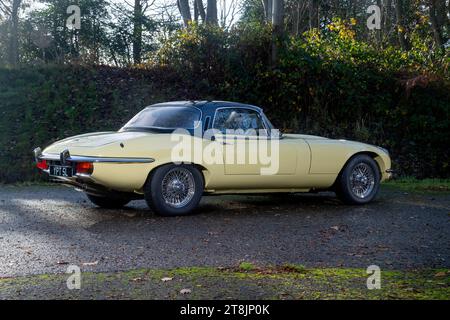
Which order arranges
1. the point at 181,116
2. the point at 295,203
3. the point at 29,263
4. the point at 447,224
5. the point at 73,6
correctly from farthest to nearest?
1. the point at 73,6
2. the point at 295,203
3. the point at 181,116
4. the point at 447,224
5. the point at 29,263

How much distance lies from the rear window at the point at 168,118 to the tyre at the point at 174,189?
66 cm

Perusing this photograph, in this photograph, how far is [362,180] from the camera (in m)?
9.42

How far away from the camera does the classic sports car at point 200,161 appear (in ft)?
24.6

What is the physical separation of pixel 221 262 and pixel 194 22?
1189 cm

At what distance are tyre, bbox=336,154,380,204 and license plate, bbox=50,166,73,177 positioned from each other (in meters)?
3.92

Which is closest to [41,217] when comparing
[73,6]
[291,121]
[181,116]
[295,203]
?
[181,116]

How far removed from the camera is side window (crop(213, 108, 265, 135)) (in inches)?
331

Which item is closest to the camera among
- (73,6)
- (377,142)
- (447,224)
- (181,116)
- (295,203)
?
(447,224)

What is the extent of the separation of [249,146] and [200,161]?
0.82 metres

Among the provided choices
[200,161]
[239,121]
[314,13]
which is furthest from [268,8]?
[200,161]

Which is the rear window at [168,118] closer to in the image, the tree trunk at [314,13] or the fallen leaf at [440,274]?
the fallen leaf at [440,274]

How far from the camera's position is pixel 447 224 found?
25.3ft
